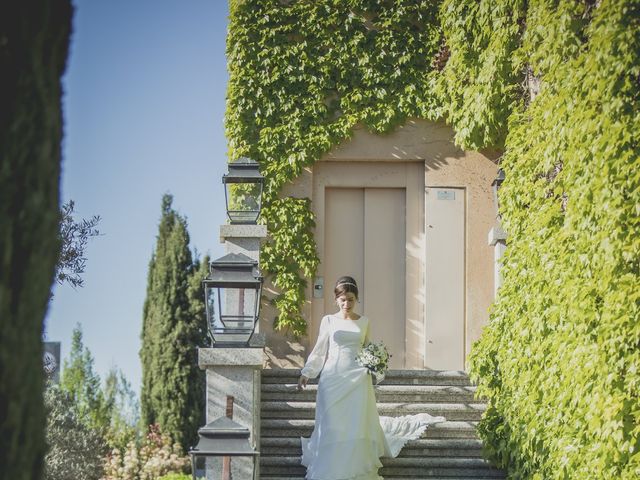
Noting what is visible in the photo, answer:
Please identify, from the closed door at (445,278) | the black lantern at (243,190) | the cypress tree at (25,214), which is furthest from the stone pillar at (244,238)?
the cypress tree at (25,214)

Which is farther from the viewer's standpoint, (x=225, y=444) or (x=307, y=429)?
(x=307, y=429)

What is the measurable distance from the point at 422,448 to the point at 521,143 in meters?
3.05

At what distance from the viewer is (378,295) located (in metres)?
13.0

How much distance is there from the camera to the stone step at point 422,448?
9797mm

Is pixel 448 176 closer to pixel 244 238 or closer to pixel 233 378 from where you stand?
pixel 244 238

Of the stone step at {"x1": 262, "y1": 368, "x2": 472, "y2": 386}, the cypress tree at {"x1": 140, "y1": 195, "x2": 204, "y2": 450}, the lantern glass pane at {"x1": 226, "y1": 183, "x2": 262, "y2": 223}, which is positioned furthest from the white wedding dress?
the cypress tree at {"x1": 140, "y1": 195, "x2": 204, "y2": 450}

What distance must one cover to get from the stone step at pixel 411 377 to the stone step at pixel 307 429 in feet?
2.83

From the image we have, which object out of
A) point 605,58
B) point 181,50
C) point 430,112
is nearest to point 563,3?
point 605,58

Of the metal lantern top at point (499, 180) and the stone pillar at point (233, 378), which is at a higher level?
the metal lantern top at point (499, 180)

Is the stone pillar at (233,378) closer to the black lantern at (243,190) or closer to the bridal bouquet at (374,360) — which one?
the bridal bouquet at (374,360)

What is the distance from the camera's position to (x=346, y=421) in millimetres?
9133

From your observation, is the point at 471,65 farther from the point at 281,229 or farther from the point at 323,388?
the point at 323,388

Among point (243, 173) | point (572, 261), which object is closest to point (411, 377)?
point (243, 173)

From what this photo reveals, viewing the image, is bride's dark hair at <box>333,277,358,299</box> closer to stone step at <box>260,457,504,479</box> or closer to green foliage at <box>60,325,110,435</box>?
stone step at <box>260,457,504,479</box>
